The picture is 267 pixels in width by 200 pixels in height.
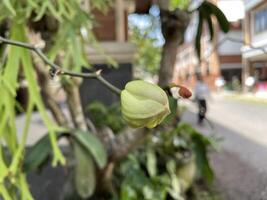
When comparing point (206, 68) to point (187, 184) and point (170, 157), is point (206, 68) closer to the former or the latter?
point (187, 184)

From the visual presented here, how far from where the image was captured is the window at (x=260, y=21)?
21.4 inches

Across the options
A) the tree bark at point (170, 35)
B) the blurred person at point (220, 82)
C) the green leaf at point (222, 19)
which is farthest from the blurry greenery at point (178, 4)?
the blurred person at point (220, 82)

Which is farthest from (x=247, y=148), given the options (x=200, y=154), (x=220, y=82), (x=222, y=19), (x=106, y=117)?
(x=106, y=117)

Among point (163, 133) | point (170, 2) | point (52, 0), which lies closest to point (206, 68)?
point (170, 2)

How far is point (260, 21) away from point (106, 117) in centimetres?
176

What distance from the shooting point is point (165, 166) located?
2.16 meters

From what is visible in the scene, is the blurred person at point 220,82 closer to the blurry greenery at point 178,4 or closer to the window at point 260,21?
the window at point 260,21

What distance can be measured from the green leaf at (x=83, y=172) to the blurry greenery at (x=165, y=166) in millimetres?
153

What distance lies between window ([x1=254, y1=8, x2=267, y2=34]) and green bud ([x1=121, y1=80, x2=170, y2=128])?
28 centimetres

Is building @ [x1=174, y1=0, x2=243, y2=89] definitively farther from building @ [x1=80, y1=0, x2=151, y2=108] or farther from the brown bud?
building @ [x1=80, y1=0, x2=151, y2=108]

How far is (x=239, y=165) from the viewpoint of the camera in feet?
2.11

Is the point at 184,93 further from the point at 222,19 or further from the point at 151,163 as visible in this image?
the point at 151,163

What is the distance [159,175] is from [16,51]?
1.16 m

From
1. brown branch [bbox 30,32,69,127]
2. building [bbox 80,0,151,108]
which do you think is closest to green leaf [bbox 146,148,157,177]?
building [bbox 80,0,151,108]
